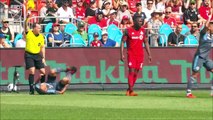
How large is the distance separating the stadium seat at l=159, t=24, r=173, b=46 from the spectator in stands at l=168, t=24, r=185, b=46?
0.16 metres

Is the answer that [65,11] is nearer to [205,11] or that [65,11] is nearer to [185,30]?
[185,30]

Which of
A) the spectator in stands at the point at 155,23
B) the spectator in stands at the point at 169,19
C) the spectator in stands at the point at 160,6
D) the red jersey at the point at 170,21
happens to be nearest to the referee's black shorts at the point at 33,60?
the spectator in stands at the point at 155,23

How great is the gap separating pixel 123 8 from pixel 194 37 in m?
3.49

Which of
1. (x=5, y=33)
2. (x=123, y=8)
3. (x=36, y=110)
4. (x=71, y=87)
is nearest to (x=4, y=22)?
(x=5, y=33)

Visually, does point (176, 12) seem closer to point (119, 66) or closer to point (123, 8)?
point (123, 8)

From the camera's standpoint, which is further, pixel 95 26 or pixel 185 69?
pixel 95 26

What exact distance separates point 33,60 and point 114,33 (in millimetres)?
4725

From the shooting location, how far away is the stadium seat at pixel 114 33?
29750 millimetres

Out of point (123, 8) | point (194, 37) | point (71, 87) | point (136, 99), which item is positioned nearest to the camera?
point (136, 99)

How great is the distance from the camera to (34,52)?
26.1m

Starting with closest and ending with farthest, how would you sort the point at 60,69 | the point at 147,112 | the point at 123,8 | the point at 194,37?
the point at 147,112, the point at 60,69, the point at 194,37, the point at 123,8

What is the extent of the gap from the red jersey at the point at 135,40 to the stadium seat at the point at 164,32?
16.4 ft

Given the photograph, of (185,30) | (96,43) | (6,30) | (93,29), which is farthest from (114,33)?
(6,30)

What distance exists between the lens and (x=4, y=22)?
94.3 feet
